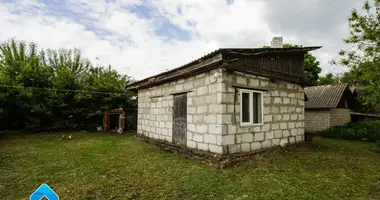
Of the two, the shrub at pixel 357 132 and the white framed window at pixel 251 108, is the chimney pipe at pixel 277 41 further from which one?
the shrub at pixel 357 132

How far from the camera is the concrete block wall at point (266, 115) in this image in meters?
5.11

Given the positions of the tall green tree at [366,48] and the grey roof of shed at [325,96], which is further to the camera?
the grey roof of shed at [325,96]

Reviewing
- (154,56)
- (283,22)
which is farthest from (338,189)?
(154,56)

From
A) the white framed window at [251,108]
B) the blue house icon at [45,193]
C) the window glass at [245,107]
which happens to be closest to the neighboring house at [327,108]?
the white framed window at [251,108]

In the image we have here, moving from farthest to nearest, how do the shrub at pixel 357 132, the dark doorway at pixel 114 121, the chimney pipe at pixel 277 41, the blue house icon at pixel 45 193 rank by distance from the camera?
the dark doorway at pixel 114 121, the shrub at pixel 357 132, the chimney pipe at pixel 277 41, the blue house icon at pixel 45 193

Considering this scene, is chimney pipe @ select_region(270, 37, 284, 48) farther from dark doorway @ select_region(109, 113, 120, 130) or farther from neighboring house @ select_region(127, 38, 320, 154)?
dark doorway @ select_region(109, 113, 120, 130)

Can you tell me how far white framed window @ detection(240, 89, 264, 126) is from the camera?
18.1ft

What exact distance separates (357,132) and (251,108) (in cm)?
888

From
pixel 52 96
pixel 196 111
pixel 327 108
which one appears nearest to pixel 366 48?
pixel 327 108

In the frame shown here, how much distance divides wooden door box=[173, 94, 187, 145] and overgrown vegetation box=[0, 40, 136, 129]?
7376 millimetres

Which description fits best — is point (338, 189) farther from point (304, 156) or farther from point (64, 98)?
point (64, 98)

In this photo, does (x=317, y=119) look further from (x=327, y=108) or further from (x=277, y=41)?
Answer: (x=277, y=41)

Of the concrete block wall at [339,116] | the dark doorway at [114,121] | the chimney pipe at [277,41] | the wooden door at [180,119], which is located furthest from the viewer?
the dark doorway at [114,121]

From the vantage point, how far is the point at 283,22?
28.6 feet
